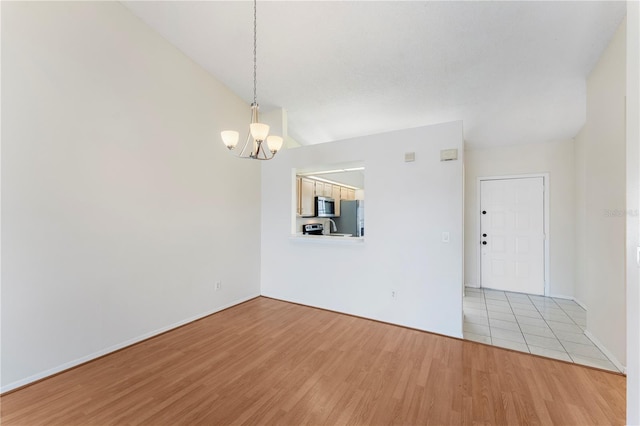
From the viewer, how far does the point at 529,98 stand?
3.36 m

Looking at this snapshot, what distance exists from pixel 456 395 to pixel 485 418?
24 centimetres

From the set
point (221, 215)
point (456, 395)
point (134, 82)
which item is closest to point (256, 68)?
point (134, 82)

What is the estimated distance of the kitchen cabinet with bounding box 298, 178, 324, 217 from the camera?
461cm

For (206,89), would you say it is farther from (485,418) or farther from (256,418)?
(485,418)

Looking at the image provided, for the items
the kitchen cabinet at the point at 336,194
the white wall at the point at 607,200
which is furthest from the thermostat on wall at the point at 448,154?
the kitchen cabinet at the point at 336,194

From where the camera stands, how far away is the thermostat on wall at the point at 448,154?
2.89m

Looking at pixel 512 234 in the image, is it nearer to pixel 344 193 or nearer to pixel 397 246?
pixel 397 246

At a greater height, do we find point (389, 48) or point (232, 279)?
point (389, 48)

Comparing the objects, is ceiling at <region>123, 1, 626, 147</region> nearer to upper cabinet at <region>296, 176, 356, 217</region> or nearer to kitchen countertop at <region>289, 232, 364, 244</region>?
upper cabinet at <region>296, 176, 356, 217</region>

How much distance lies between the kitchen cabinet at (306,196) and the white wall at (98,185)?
145 cm
